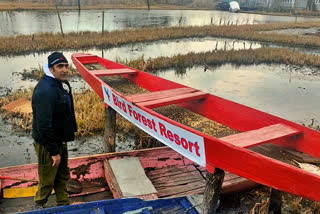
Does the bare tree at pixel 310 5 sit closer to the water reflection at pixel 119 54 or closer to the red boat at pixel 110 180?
the water reflection at pixel 119 54

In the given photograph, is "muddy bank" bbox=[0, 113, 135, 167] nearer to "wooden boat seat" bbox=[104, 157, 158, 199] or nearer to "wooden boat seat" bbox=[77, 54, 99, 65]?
"wooden boat seat" bbox=[104, 157, 158, 199]

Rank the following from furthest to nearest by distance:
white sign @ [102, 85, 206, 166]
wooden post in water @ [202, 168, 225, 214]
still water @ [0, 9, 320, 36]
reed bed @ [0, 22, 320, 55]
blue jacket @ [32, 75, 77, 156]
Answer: still water @ [0, 9, 320, 36]
reed bed @ [0, 22, 320, 55]
wooden post in water @ [202, 168, 225, 214]
white sign @ [102, 85, 206, 166]
blue jacket @ [32, 75, 77, 156]

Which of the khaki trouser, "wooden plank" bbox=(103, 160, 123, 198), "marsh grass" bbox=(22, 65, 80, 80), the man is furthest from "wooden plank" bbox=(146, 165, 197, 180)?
"marsh grass" bbox=(22, 65, 80, 80)

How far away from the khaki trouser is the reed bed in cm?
1573

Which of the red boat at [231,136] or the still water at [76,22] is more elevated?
the still water at [76,22]

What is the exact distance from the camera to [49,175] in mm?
3793

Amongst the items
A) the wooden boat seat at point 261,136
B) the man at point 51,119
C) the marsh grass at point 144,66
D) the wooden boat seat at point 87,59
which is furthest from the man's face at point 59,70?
the wooden boat seat at point 87,59

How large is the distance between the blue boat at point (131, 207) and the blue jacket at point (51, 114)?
2.57ft

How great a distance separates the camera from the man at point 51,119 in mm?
3367

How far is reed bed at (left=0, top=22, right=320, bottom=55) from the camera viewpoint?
18370 millimetres

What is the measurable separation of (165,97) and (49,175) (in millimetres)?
A: 2440

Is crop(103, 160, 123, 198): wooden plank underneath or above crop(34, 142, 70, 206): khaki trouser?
underneath

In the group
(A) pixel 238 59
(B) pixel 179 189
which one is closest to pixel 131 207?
(B) pixel 179 189

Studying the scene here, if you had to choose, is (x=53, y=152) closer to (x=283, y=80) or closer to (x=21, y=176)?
(x=21, y=176)
